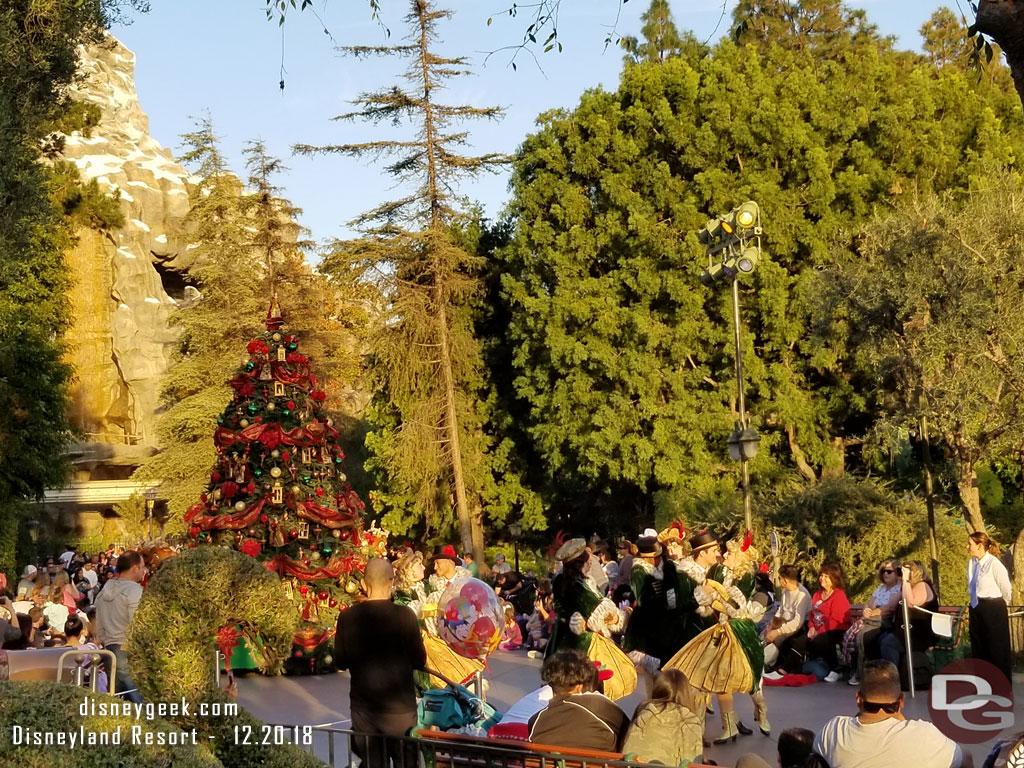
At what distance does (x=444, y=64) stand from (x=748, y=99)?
9.29 metres

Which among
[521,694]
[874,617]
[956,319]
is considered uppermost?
[956,319]

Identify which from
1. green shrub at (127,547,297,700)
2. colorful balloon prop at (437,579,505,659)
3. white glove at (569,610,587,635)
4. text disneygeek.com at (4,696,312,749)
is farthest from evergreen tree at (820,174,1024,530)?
text disneygeek.com at (4,696,312,749)

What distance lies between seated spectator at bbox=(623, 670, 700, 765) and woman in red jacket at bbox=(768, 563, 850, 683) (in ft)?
22.5

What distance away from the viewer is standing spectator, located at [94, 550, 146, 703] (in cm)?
974

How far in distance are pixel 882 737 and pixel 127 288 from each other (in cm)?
5325

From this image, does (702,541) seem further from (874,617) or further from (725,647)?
(874,617)

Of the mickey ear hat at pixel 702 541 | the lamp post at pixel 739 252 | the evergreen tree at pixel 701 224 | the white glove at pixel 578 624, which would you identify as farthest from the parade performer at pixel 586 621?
the evergreen tree at pixel 701 224

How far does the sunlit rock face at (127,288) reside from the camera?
5119cm

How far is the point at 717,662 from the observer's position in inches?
364

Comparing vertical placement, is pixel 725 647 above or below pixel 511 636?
above

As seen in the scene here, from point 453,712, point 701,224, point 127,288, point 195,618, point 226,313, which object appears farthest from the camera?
point 127,288

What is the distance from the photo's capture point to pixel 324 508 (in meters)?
14.9

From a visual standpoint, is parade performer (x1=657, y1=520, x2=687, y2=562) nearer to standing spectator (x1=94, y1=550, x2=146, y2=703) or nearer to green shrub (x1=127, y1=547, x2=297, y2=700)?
standing spectator (x1=94, y1=550, x2=146, y2=703)

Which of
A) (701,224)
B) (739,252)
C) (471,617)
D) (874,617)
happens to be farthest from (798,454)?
(471,617)
